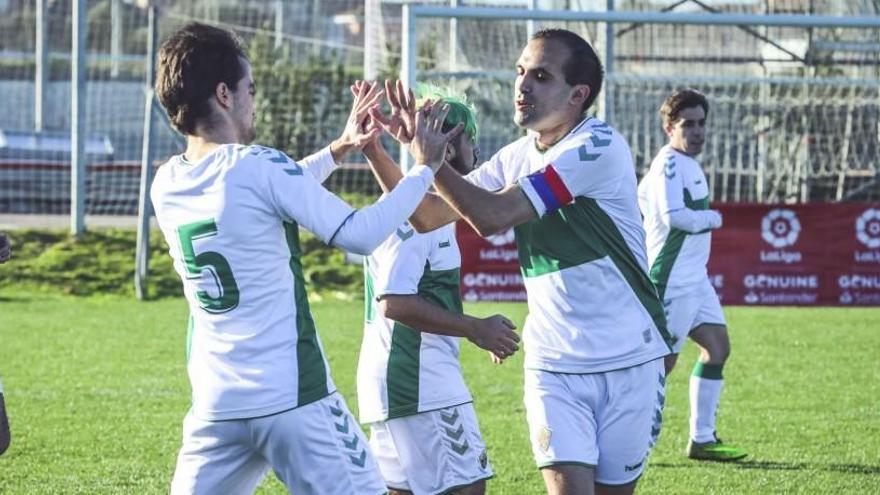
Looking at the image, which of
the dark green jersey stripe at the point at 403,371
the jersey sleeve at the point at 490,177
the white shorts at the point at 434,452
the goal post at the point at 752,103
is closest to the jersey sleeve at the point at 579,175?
the jersey sleeve at the point at 490,177

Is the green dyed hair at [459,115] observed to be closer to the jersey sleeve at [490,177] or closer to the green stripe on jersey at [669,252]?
the jersey sleeve at [490,177]

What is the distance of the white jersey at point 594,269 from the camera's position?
16.2 feet

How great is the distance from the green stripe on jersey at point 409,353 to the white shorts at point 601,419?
506 millimetres

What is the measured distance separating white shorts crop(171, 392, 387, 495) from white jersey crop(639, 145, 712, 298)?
16.5ft

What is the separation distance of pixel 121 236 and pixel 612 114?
6.77m

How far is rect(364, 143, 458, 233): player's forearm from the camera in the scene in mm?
4965

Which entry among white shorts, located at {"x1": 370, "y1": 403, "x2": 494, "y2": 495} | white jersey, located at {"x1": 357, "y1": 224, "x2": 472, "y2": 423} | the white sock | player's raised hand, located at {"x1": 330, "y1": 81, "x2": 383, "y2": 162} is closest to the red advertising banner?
the white sock

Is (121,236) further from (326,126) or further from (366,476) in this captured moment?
(366,476)

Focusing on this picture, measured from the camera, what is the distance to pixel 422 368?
5316 mm

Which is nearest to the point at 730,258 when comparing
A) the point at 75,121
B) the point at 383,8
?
the point at 383,8

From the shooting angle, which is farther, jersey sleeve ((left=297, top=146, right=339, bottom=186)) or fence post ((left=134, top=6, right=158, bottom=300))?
fence post ((left=134, top=6, right=158, bottom=300))

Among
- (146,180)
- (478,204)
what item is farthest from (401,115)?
(146,180)

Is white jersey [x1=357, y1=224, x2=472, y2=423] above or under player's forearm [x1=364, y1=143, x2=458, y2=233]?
under

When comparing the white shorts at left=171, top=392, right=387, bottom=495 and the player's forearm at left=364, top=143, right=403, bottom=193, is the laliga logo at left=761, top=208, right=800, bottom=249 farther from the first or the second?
the white shorts at left=171, top=392, right=387, bottom=495
